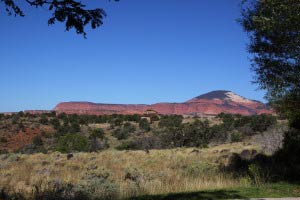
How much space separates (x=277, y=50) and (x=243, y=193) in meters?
6.42

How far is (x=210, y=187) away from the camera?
46.2 ft

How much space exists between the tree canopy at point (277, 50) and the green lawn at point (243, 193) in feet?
13.4

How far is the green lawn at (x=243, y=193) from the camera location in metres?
11.4

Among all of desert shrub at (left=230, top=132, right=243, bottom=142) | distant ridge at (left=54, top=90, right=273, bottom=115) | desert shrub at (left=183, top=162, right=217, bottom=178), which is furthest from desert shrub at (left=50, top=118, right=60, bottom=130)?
distant ridge at (left=54, top=90, right=273, bottom=115)

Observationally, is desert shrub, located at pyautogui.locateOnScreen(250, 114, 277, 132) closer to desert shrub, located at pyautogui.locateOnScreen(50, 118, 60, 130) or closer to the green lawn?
desert shrub, located at pyautogui.locateOnScreen(50, 118, 60, 130)

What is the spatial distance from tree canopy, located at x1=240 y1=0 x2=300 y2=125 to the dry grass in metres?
3.57

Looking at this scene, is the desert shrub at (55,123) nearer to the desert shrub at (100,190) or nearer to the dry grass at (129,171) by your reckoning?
the dry grass at (129,171)

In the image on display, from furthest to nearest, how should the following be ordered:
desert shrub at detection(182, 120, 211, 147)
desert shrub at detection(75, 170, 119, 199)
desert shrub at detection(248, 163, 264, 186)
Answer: desert shrub at detection(182, 120, 211, 147) → desert shrub at detection(248, 163, 264, 186) → desert shrub at detection(75, 170, 119, 199)

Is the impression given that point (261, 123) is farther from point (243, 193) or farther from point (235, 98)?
point (235, 98)

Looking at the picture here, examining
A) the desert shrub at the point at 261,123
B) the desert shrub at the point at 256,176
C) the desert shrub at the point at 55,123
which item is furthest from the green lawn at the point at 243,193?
the desert shrub at the point at 55,123

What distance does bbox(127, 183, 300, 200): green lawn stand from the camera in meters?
11.4

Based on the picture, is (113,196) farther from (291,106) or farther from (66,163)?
(66,163)

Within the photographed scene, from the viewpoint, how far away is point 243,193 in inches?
464

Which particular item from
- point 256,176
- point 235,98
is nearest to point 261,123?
point 256,176
